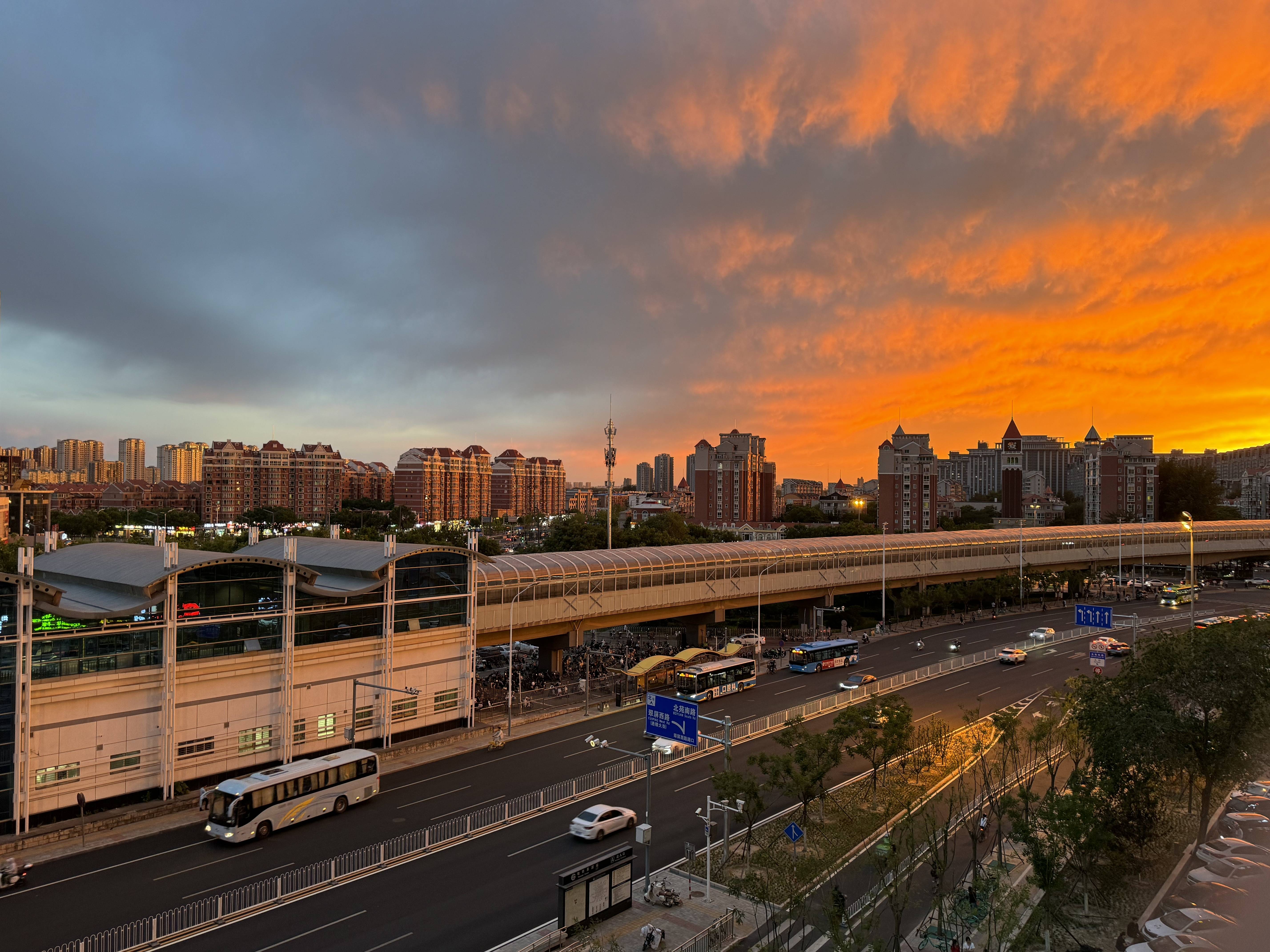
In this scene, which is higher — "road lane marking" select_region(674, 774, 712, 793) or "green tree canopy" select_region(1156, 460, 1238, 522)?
"green tree canopy" select_region(1156, 460, 1238, 522)

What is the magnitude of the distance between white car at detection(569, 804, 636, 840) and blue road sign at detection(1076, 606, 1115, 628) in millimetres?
40070

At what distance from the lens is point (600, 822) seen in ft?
86.9

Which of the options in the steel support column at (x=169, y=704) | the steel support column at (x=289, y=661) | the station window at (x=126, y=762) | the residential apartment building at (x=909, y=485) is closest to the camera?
the station window at (x=126, y=762)

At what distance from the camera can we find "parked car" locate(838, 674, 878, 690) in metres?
48.0

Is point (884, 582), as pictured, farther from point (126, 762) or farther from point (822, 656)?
point (126, 762)

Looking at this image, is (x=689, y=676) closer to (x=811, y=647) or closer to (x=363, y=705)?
(x=811, y=647)

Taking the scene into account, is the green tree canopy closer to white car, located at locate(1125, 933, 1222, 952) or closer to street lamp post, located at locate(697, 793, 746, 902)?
white car, located at locate(1125, 933, 1222, 952)

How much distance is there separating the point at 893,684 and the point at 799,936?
103ft

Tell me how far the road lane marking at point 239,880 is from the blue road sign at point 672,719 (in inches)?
477

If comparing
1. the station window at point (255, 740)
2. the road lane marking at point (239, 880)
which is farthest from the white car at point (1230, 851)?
the station window at point (255, 740)

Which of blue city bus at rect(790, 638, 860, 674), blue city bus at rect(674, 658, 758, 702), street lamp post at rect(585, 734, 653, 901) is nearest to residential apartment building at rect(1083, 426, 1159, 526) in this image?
blue city bus at rect(790, 638, 860, 674)

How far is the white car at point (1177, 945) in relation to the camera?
749 inches

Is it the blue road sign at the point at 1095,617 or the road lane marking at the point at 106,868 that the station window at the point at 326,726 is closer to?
the road lane marking at the point at 106,868

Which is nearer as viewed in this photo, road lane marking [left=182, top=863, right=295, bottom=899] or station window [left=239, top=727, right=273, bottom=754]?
road lane marking [left=182, top=863, right=295, bottom=899]
